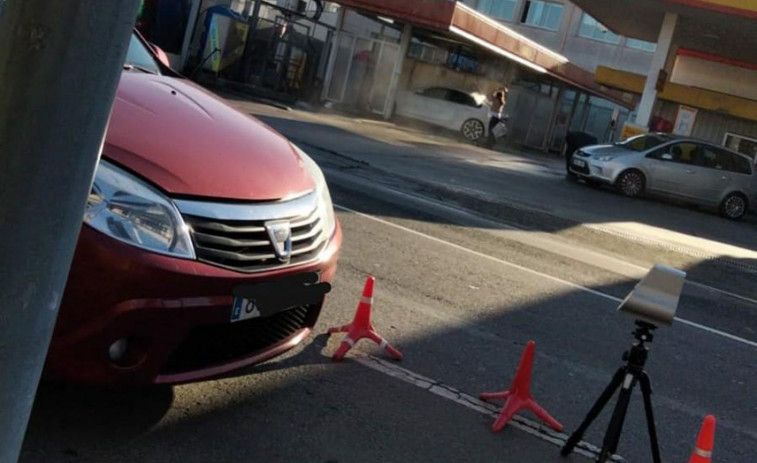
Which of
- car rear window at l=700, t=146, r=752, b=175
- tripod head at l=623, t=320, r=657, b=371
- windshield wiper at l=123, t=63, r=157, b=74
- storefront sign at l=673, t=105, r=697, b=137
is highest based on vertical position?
storefront sign at l=673, t=105, r=697, b=137

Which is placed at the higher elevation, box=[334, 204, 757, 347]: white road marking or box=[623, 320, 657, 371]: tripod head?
box=[623, 320, 657, 371]: tripod head

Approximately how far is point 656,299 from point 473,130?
79.6ft

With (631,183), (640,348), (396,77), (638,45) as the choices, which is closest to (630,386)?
(640,348)

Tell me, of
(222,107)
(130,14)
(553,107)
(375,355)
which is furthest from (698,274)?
(553,107)

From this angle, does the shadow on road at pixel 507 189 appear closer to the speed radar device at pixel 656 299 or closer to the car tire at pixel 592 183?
the car tire at pixel 592 183

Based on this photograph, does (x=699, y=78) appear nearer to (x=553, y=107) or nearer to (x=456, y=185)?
(x=553, y=107)

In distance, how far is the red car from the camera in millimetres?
2938

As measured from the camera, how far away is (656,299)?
3494mm

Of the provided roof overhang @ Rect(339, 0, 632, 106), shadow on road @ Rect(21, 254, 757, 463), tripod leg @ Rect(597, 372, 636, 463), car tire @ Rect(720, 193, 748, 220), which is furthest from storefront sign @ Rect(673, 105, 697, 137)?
tripod leg @ Rect(597, 372, 636, 463)

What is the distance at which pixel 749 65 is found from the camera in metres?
29.1

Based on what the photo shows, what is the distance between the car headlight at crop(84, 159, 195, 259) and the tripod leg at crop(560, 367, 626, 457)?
74.7 inches

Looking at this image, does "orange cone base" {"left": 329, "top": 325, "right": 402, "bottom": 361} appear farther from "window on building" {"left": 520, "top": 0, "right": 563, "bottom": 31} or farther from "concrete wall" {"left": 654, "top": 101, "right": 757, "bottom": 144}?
"window on building" {"left": 520, "top": 0, "right": 563, "bottom": 31}

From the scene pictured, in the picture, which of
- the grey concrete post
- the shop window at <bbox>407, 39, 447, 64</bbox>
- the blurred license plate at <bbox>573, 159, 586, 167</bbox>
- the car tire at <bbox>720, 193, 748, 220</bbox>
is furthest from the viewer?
the shop window at <bbox>407, 39, 447, 64</bbox>

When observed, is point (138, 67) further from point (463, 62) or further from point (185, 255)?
point (463, 62)
